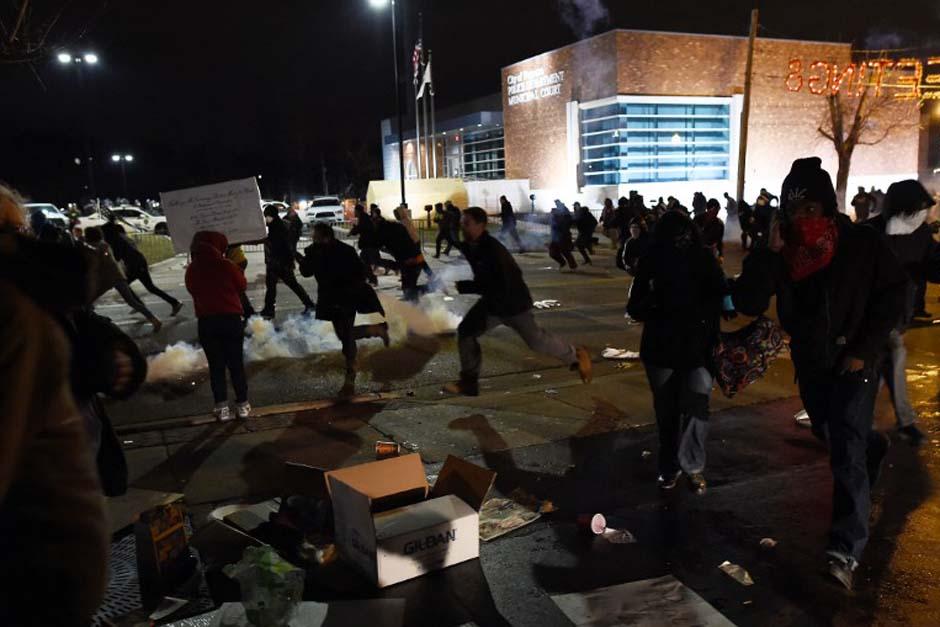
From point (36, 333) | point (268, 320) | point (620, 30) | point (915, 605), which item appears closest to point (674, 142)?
point (620, 30)

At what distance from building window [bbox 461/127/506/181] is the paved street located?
4026 cm

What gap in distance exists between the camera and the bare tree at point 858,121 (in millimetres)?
34625

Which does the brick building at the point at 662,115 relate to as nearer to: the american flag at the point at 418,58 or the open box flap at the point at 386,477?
the american flag at the point at 418,58

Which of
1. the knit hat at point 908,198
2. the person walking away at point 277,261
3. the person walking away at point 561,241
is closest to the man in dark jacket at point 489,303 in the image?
the knit hat at point 908,198

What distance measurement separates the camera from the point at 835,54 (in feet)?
124

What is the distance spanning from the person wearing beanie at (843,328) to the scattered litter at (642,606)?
73cm

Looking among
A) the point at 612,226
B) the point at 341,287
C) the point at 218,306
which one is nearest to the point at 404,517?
the point at 218,306

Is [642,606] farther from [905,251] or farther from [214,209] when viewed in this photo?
[214,209]

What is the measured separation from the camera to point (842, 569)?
148 inches

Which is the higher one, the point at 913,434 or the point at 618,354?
the point at 913,434

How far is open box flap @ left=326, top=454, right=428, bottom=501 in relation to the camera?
162 inches

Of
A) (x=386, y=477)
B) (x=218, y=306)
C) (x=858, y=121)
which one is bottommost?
(x=386, y=477)

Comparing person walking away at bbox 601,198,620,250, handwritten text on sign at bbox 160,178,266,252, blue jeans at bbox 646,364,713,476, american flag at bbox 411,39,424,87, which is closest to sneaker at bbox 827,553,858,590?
blue jeans at bbox 646,364,713,476

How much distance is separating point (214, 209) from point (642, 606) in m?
6.72
